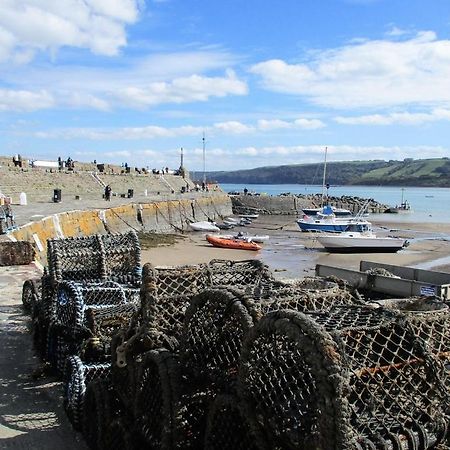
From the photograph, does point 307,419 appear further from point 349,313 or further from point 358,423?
point 349,313

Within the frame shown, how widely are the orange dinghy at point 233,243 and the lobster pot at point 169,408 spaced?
20053 millimetres

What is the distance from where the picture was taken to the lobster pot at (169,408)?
3199 millimetres

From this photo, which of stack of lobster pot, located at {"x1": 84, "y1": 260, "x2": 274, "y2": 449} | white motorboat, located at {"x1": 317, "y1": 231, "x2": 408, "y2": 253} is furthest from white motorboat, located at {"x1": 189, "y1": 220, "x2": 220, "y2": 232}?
stack of lobster pot, located at {"x1": 84, "y1": 260, "x2": 274, "y2": 449}

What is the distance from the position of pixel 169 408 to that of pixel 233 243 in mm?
20918

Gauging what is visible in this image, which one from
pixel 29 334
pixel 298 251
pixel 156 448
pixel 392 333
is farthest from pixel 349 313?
pixel 298 251

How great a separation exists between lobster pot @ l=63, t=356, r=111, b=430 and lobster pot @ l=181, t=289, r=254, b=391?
119cm

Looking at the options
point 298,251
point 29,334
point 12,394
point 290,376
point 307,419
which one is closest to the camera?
point 307,419

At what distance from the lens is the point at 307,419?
2.64 meters

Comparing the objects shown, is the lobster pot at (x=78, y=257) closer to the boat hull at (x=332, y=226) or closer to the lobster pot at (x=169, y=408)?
the lobster pot at (x=169, y=408)

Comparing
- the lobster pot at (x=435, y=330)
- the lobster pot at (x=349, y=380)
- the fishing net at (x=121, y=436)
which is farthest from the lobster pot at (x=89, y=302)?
the lobster pot at (x=435, y=330)

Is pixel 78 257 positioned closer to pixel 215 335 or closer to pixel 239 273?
pixel 239 273

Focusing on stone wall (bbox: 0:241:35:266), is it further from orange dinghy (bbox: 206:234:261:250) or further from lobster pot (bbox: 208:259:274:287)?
orange dinghy (bbox: 206:234:261:250)

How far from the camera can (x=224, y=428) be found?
3.05 meters

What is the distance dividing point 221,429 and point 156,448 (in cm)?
55
